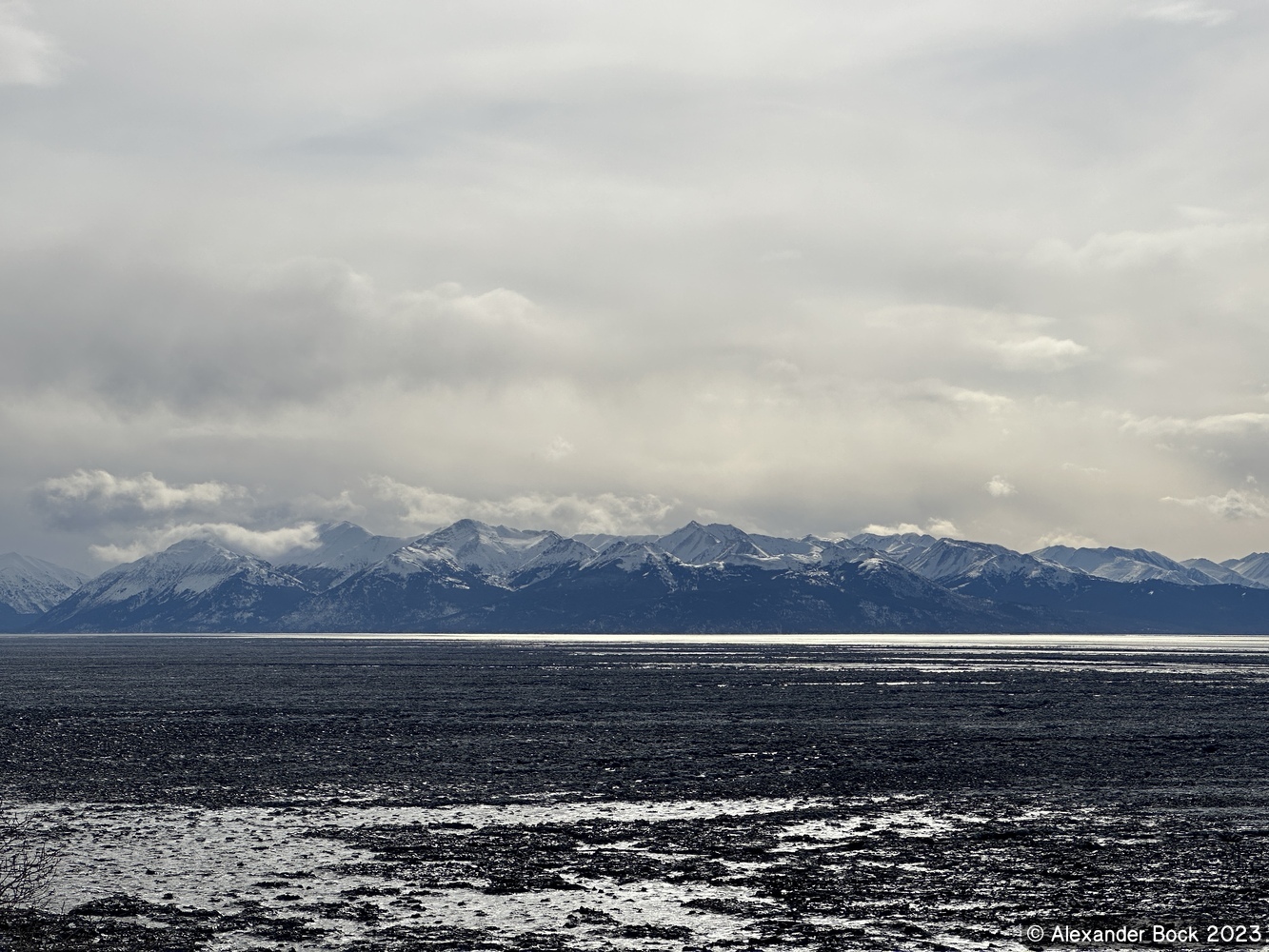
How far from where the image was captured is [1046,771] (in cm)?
5388

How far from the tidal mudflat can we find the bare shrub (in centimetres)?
66

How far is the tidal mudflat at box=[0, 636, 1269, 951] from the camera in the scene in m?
27.8

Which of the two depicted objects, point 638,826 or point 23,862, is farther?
point 638,826

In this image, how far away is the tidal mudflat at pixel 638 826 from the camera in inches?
1093

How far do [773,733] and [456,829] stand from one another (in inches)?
1379

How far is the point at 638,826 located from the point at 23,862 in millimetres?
18825

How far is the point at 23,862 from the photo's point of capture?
114 ft

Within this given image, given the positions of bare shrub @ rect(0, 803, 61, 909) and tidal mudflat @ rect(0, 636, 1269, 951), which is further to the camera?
bare shrub @ rect(0, 803, 61, 909)

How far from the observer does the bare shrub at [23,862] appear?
97.2ft

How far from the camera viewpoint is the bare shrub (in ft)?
97.2

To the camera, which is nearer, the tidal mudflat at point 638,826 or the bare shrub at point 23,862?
the tidal mudflat at point 638,826

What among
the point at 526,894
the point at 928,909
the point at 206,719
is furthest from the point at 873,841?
the point at 206,719

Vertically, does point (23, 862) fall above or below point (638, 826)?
above

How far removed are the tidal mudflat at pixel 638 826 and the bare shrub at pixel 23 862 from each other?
660mm
